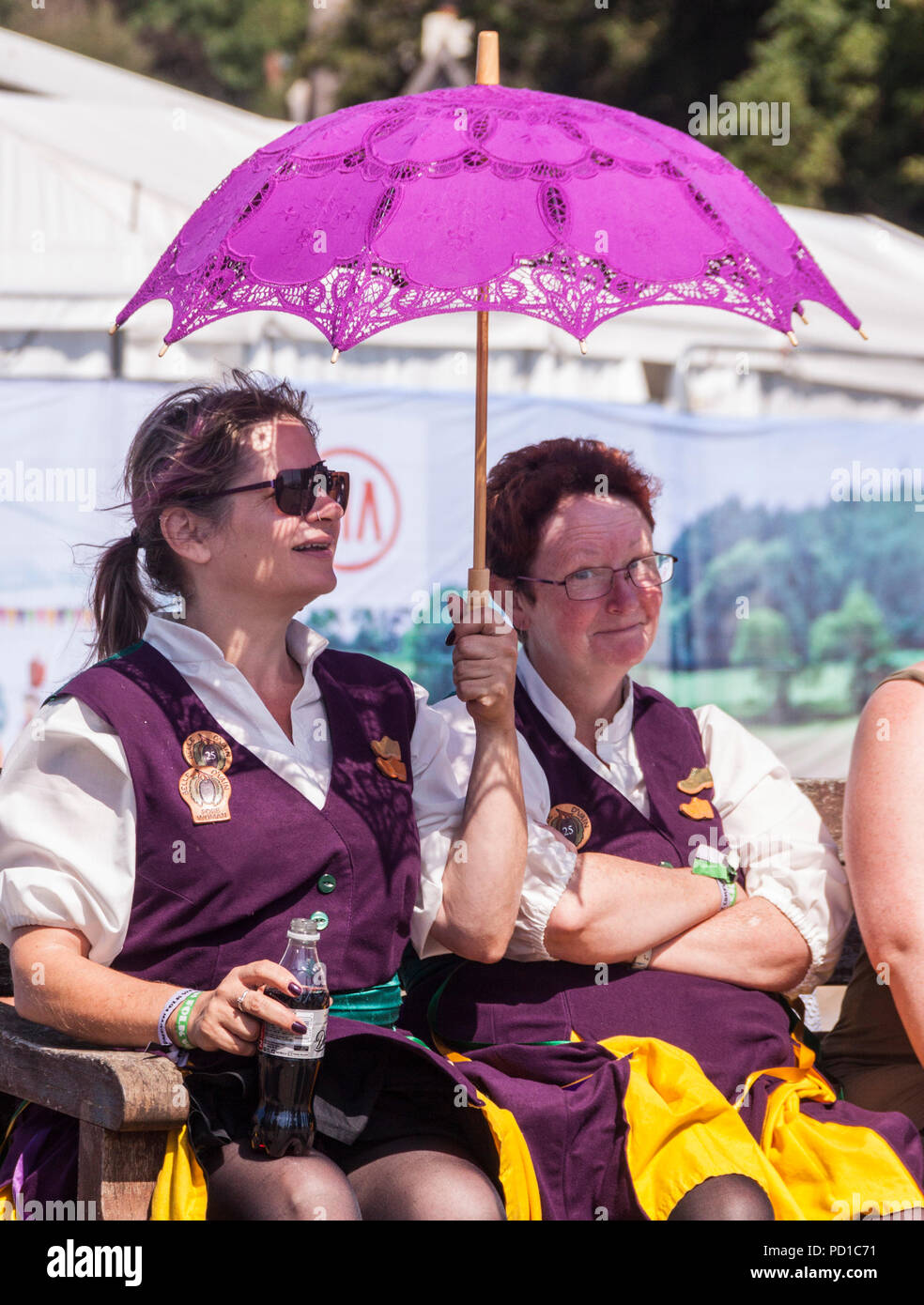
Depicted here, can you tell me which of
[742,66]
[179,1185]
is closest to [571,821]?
[179,1185]

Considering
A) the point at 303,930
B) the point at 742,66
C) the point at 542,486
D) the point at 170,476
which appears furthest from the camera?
the point at 742,66

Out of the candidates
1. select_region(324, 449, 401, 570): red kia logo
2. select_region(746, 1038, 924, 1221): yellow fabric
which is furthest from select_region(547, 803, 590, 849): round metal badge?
select_region(324, 449, 401, 570): red kia logo

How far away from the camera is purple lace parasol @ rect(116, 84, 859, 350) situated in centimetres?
226

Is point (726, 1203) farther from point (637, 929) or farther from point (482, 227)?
point (482, 227)

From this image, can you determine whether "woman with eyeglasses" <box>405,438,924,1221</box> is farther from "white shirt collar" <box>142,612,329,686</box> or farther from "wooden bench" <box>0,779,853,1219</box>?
"wooden bench" <box>0,779,853,1219</box>

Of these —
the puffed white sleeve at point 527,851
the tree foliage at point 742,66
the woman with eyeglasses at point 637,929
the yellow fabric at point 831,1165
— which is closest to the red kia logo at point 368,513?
the woman with eyeglasses at point 637,929

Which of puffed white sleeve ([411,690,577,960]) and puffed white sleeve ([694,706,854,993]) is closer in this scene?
puffed white sleeve ([411,690,577,960])

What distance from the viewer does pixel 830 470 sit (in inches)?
326

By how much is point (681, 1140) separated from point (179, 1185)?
0.78 meters

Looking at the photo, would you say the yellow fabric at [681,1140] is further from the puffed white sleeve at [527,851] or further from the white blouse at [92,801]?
the white blouse at [92,801]

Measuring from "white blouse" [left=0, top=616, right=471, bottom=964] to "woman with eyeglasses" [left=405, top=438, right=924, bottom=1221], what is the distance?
253mm

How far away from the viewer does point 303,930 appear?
2162mm

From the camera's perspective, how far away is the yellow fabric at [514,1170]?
89.8 inches
